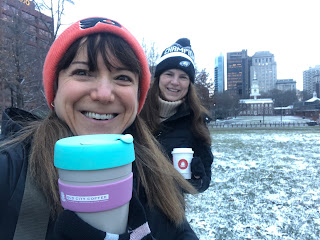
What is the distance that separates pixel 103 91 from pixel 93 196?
583mm

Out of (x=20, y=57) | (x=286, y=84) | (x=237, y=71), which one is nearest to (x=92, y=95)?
(x=20, y=57)

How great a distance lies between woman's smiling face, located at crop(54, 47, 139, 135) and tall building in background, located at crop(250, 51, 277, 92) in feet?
495

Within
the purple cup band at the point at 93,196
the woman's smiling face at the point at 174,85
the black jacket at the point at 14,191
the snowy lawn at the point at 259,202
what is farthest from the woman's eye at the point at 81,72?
the woman's smiling face at the point at 174,85

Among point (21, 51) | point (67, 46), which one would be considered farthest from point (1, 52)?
point (67, 46)

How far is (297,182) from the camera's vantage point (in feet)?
22.8

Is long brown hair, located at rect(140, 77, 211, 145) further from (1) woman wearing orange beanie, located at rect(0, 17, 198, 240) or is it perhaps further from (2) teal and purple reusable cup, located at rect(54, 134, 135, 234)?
(2) teal and purple reusable cup, located at rect(54, 134, 135, 234)

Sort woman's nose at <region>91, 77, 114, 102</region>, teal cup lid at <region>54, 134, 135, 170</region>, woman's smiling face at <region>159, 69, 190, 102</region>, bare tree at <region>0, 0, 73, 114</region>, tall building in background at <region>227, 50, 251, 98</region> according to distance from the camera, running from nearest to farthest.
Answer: teal cup lid at <region>54, 134, 135, 170</region> < woman's nose at <region>91, 77, 114, 102</region> < woman's smiling face at <region>159, 69, 190, 102</region> < bare tree at <region>0, 0, 73, 114</region> < tall building in background at <region>227, 50, 251, 98</region>

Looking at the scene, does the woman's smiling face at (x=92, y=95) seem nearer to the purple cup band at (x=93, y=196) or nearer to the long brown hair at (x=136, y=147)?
the long brown hair at (x=136, y=147)

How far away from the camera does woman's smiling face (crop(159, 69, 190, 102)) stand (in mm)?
3174

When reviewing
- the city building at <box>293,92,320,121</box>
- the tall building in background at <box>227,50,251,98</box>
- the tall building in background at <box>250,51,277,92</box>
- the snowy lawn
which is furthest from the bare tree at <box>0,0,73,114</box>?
the tall building in background at <box>250,51,277,92</box>

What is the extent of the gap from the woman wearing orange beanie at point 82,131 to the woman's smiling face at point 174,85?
1671 millimetres

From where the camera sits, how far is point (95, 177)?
2.30ft

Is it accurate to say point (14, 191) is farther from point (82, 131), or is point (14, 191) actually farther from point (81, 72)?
point (81, 72)

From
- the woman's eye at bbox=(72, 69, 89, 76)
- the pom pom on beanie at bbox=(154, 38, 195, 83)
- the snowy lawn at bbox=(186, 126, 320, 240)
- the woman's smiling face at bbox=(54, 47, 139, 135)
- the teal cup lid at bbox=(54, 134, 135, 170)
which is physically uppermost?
the pom pom on beanie at bbox=(154, 38, 195, 83)
